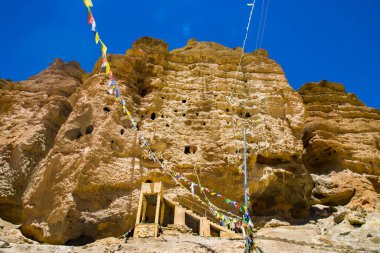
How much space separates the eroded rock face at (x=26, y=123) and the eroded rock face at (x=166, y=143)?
1.15 metres

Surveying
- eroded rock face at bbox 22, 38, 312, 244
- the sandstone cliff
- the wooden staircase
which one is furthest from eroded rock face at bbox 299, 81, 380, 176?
the wooden staircase

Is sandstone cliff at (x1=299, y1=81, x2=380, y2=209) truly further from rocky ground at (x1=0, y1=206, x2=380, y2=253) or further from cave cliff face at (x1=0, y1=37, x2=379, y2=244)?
rocky ground at (x1=0, y1=206, x2=380, y2=253)

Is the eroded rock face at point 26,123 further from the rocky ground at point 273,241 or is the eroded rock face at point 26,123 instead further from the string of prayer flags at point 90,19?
the string of prayer flags at point 90,19

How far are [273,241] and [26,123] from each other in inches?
612

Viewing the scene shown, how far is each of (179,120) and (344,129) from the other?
13043 mm

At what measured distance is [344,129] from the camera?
27.2 meters

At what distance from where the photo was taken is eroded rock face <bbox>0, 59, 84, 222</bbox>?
19.2 meters

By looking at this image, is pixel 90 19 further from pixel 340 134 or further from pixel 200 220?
pixel 340 134

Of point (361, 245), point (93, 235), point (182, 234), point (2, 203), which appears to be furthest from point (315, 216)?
point (2, 203)

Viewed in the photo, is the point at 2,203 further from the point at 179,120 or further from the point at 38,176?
the point at 179,120

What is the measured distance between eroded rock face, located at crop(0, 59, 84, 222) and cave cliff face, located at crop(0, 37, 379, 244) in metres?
0.06

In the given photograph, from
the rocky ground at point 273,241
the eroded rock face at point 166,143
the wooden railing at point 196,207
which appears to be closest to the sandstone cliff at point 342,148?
the eroded rock face at point 166,143

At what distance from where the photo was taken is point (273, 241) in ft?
47.8

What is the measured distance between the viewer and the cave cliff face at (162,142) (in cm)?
1742
